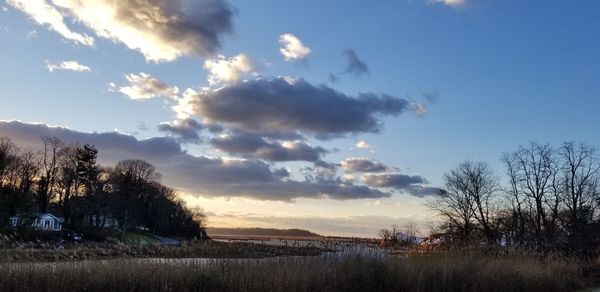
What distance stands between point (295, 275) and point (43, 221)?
238 ft

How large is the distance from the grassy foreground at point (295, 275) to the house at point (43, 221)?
55.6 metres

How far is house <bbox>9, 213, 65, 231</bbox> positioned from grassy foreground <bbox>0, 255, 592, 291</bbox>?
182 ft

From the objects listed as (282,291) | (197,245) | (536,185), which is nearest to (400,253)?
(282,291)

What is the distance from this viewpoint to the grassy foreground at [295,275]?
1264cm

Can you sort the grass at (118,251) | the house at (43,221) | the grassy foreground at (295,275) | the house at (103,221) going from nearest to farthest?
the grassy foreground at (295,275), the grass at (118,251), the house at (43,221), the house at (103,221)

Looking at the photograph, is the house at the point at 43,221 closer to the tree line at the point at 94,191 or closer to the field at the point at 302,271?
the tree line at the point at 94,191

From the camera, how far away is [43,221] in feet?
255

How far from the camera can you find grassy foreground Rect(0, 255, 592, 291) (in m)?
12.6

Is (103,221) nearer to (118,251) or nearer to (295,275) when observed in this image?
(118,251)

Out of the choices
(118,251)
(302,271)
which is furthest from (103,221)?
A: (302,271)

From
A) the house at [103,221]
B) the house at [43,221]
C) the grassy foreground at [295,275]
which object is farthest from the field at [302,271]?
the house at [103,221]

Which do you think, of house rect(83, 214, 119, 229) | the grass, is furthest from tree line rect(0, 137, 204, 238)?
the grass

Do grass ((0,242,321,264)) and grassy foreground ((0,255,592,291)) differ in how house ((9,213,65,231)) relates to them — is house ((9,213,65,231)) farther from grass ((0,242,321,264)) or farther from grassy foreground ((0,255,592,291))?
grassy foreground ((0,255,592,291))

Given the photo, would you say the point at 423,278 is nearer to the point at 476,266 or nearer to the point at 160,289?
the point at 476,266
